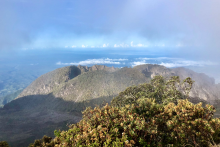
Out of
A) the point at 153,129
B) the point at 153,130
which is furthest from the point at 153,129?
the point at 153,130

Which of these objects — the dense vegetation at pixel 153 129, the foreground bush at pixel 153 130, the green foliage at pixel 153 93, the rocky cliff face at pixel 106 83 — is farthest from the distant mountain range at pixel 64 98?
the foreground bush at pixel 153 130

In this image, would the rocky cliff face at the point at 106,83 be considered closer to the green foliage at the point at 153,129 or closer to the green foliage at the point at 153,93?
the green foliage at the point at 153,93

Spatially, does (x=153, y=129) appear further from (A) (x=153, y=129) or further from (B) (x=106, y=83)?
(B) (x=106, y=83)

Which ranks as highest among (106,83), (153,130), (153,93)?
(153,130)

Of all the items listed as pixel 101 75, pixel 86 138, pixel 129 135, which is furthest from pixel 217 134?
pixel 101 75

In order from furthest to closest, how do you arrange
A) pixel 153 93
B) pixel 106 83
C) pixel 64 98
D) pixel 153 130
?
1. pixel 64 98
2. pixel 106 83
3. pixel 153 93
4. pixel 153 130

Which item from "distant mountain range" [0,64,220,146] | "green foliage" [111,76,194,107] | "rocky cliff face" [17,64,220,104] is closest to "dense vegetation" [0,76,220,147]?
"green foliage" [111,76,194,107]

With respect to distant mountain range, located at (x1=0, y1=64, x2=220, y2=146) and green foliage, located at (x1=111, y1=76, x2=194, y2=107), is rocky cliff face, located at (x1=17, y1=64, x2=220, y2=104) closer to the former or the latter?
distant mountain range, located at (x1=0, y1=64, x2=220, y2=146)

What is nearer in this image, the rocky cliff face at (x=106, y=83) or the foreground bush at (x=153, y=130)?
the foreground bush at (x=153, y=130)
